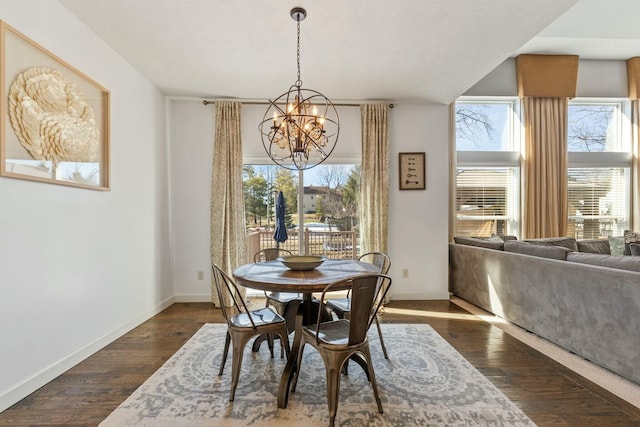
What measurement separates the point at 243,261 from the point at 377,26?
3.00m

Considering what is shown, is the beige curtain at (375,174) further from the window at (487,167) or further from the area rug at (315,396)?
the area rug at (315,396)

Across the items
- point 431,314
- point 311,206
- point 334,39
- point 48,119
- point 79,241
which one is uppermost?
point 334,39

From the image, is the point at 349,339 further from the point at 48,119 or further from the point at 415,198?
the point at 415,198

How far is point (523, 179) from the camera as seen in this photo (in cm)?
488

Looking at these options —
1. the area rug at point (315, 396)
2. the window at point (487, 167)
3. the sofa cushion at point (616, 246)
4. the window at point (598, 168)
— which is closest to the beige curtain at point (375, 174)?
the window at point (487, 167)

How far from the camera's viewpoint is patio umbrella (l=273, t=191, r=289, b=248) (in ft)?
13.6

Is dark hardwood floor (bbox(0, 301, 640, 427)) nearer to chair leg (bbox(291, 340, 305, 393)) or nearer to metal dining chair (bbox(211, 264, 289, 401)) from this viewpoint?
metal dining chair (bbox(211, 264, 289, 401))

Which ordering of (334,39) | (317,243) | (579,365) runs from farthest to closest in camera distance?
(317,243) → (334,39) → (579,365)

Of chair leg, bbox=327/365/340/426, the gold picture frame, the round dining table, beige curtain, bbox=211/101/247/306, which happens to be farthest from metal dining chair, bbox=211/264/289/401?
beige curtain, bbox=211/101/247/306

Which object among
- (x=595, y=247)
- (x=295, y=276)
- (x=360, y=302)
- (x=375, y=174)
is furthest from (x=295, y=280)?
(x=595, y=247)

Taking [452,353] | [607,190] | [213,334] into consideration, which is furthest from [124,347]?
[607,190]

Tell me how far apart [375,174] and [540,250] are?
2011 millimetres

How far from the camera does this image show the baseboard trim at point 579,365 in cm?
200

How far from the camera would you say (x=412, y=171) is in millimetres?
4258
